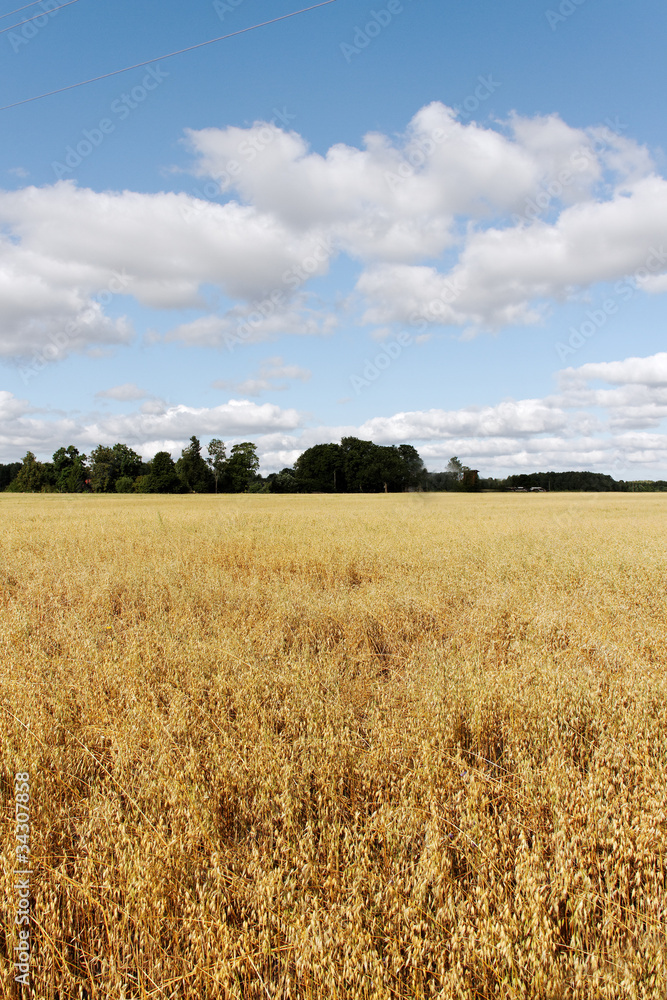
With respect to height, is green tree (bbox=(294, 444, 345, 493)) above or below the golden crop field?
above

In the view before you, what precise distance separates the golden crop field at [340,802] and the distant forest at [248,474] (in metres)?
75.7

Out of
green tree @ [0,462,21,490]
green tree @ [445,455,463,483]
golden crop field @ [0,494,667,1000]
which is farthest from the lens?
green tree @ [0,462,21,490]

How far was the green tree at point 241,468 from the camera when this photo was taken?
90.5 metres

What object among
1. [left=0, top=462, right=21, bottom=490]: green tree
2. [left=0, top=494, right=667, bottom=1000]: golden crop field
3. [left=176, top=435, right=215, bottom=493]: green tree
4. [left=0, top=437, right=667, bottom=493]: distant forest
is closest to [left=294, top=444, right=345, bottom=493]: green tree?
[left=0, top=437, right=667, bottom=493]: distant forest

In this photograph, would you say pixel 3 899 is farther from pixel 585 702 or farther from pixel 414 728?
pixel 585 702

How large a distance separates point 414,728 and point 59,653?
3.44m

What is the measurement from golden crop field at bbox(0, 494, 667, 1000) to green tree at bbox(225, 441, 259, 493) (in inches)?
3374

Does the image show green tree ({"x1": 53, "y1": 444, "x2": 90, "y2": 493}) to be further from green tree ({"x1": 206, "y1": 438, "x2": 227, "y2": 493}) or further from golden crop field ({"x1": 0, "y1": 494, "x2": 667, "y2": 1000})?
golden crop field ({"x1": 0, "y1": 494, "x2": 667, "y2": 1000})

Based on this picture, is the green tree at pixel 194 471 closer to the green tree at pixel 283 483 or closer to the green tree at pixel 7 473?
the green tree at pixel 283 483

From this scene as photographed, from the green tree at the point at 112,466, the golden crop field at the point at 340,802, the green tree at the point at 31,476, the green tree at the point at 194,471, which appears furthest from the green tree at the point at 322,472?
the golden crop field at the point at 340,802

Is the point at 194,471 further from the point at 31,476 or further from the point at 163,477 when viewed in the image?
the point at 31,476

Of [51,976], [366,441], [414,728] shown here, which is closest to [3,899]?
[51,976]

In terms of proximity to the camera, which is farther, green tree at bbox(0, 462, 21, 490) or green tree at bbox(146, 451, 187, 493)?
green tree at bbox(0, 462, 21, 490)

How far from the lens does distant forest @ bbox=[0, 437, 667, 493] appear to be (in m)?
84.1
